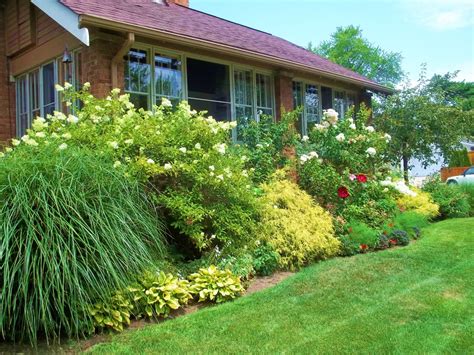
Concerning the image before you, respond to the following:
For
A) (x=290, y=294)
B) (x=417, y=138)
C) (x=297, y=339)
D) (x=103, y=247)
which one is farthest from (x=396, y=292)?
(x=417, y=138)

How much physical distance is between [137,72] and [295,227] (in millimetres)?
4510

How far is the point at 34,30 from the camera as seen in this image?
10461mm

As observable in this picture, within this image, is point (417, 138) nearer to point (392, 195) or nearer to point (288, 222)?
point (392, 195)

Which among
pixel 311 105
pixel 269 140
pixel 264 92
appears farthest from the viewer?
pixel 311 105

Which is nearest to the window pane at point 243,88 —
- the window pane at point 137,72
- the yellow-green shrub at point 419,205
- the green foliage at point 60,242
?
the window pane at point 137,72

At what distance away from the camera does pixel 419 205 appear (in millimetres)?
10898

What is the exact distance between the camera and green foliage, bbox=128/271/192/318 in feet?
15.6

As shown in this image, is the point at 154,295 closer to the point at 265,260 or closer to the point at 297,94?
the point at 265,260

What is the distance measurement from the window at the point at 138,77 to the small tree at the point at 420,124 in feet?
26.4

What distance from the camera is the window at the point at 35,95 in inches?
401

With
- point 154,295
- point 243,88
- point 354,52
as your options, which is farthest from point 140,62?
point 354,52

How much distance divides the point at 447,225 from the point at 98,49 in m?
7.58

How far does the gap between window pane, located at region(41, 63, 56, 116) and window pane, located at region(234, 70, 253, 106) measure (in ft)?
12.7

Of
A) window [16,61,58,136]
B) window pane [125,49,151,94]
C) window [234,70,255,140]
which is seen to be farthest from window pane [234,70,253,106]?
window [16,61,58,136]
